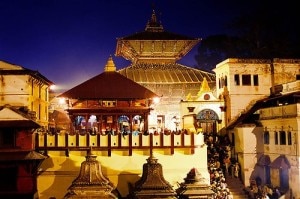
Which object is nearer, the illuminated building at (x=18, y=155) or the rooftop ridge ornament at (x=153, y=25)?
the illuminated building at (x=18, y=155)

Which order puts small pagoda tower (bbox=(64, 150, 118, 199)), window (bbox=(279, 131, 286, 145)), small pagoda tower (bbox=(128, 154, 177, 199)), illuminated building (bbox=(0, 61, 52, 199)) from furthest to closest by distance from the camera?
window (bbox=(279, 131, 286, 145)) < illuminated building (bbox=(0, 61, 52, 199)) < small pagoda tower (bbox=(128, 154, 177, 199)) < small pagoda tower (bbox=(64, 150, 118, 199))

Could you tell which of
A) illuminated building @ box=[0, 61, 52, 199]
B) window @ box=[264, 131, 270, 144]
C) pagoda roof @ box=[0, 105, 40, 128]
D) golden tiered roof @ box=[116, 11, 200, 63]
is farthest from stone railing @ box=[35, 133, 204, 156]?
golden tiered roof @ box=[116, 11, 200, 63]

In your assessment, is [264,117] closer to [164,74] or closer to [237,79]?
[237,79]

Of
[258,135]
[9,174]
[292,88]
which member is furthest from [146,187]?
[292,88]

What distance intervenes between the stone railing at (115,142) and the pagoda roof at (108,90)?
287cm

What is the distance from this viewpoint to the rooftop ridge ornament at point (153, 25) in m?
55.3

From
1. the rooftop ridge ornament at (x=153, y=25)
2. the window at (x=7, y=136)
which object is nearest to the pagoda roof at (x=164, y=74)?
the rooftop ridge ornament at (x=153, y=25)

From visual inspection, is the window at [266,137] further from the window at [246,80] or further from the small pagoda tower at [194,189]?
the small pagoda tower at [194,189]

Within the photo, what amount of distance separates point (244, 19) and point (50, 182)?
107 feet

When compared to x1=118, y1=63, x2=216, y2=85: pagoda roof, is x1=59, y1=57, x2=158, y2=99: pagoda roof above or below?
below

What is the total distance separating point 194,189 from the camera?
26984 millimetres

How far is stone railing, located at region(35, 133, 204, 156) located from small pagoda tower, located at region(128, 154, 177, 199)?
4.86 meters

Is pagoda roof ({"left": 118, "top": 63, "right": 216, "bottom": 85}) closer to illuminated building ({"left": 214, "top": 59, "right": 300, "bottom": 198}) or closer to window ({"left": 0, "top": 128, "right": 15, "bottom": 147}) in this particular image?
illuminated building ({"left": 214, "top": 59, "right": 300, "bottom": 198})

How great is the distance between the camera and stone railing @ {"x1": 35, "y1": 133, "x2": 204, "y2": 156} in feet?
109
